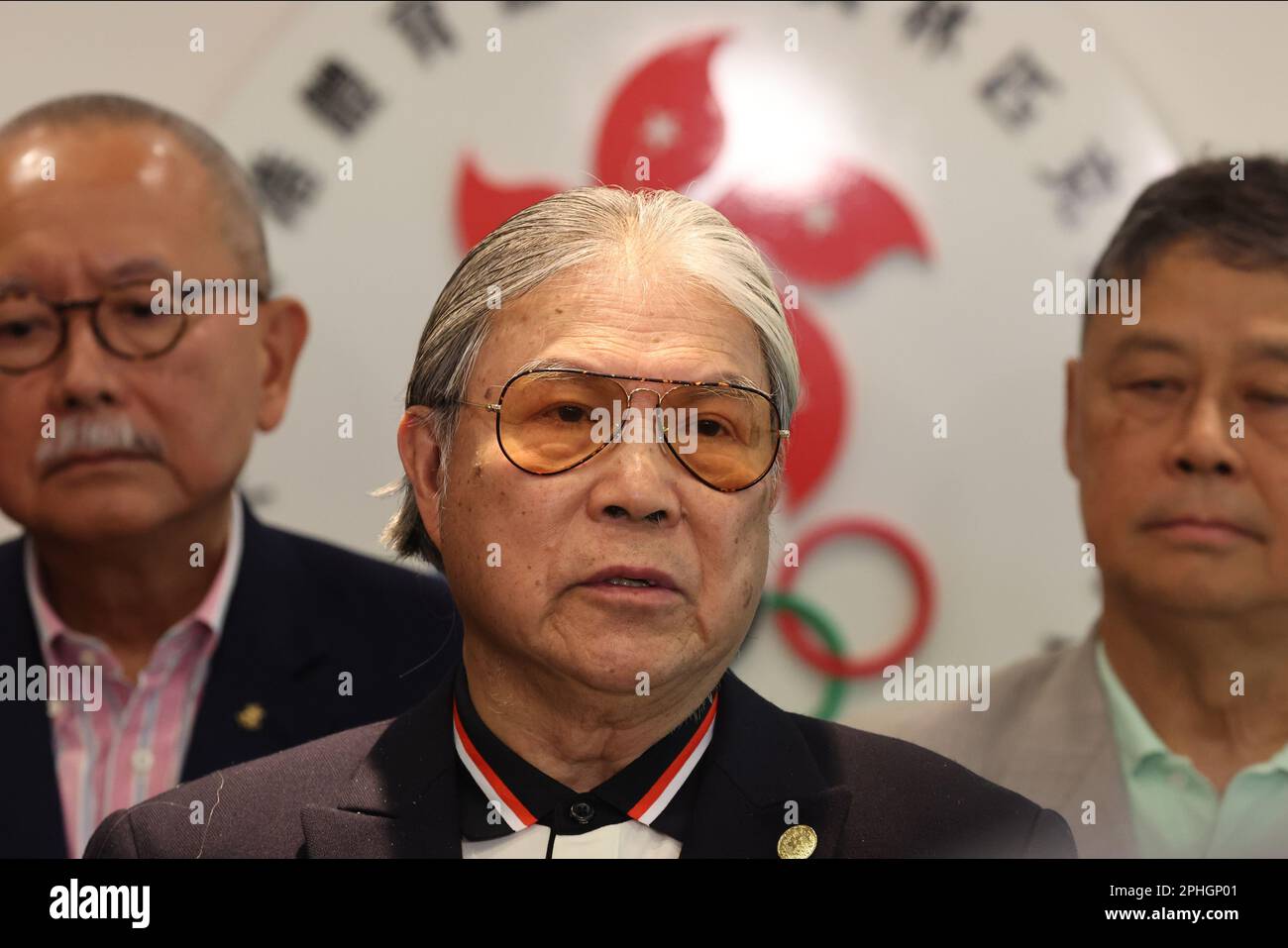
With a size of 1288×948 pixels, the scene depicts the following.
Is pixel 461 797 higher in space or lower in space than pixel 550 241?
lower

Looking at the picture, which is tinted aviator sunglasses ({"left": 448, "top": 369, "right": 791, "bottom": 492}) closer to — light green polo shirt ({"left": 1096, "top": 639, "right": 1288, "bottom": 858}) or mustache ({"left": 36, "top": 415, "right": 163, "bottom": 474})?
mustache ({"left": 36, "top": 415, "right": 163, "bottom": 474})

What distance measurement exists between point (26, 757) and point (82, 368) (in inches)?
19.5

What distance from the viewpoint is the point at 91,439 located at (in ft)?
6.10

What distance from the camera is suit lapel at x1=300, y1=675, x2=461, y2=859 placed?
5.07ft

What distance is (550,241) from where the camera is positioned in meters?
1.54

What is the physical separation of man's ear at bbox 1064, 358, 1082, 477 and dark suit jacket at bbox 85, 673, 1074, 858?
483 millimetres

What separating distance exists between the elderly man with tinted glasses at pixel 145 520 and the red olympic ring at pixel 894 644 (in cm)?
46

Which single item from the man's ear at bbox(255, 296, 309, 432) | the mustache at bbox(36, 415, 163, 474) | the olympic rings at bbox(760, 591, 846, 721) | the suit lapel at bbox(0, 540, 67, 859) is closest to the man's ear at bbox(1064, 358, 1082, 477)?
the olympic rings at bbox(760, 591, 846, 721)

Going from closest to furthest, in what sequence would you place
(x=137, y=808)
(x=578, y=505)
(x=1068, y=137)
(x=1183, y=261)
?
(x=578, y=505), (x=137, y=808), (x=1183, y=261), (x=1068, y=137)

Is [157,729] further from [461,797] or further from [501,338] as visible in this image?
[501,338]

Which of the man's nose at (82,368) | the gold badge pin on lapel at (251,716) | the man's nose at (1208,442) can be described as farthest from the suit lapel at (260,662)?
the man's nose at (1208,442)

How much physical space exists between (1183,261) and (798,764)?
81cm

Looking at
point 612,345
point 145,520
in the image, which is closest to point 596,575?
point 612,345
